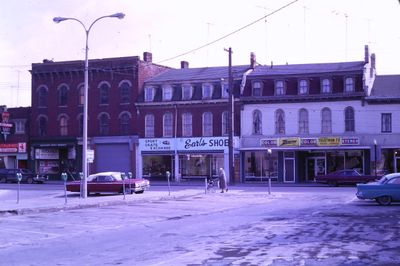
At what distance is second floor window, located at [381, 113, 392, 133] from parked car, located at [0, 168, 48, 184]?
3108 centimetres

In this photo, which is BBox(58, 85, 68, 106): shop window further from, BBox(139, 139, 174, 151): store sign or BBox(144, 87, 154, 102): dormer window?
BBox(139, 139, 174, 151): store sign

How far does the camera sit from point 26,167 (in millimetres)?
61625

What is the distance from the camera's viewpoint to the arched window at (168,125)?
55219 mm

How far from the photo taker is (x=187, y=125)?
54625 mm

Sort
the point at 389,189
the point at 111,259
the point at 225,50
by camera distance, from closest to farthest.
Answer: the point at 111,259 < the point at 389,189 < the point at 225,50

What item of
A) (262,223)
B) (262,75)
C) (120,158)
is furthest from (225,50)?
(262,223)

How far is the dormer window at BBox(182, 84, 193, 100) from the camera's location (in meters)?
54.7

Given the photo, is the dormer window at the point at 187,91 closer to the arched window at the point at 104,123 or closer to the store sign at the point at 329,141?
the arched window at the point at 104,123

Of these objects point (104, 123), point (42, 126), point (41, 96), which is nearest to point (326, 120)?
point (104, 123)

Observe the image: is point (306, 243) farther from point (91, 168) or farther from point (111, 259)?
point (91, 168)

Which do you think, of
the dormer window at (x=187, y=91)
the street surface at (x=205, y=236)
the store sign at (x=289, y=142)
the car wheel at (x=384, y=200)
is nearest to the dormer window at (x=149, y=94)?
the dormer window at (x=187, y=91)

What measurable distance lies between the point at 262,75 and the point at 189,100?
7.15 m

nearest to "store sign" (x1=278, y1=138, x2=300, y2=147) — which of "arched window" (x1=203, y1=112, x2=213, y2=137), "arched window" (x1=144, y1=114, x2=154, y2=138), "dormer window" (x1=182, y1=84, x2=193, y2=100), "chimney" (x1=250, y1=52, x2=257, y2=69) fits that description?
"arched window" (x1=203, y1=112, x2=213, y2=137)

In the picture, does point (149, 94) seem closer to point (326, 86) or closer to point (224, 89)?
point (224, 89)
